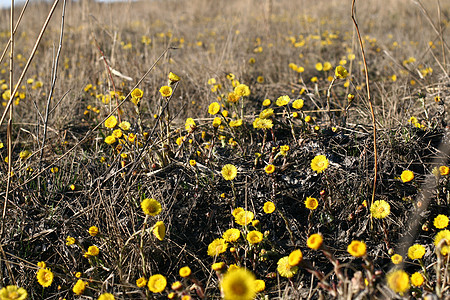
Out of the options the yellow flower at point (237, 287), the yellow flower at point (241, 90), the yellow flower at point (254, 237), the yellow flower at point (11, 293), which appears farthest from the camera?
the yellow flower at point (241, 90)

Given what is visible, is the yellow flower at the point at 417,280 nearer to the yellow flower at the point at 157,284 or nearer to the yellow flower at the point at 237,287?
the yellow flower at the point at 237,287

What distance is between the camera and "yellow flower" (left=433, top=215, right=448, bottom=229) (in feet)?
4.93

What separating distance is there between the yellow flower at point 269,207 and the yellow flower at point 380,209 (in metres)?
0.45

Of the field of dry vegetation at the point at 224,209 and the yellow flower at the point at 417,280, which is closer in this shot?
the yellow flower at the point at 417,280

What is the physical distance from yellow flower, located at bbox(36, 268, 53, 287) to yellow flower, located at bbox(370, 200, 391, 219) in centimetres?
143

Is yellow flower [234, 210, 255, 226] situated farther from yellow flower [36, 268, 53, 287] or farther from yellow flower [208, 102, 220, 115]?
yellow flower [36, 268, 53, 287]

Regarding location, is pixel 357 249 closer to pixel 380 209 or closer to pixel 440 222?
pixel 380 209

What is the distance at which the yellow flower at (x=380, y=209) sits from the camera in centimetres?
152

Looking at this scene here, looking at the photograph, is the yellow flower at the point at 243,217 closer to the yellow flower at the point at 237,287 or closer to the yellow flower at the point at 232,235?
the yellow flower at the point at 232,235

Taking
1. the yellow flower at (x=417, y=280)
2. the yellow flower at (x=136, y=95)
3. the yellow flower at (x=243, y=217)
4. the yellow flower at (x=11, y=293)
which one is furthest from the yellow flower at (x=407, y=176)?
the yellow flower at (x=11, y=293)

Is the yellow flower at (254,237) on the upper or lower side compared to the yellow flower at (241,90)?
lower

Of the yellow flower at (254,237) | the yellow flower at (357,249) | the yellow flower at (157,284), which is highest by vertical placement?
the yellow flower at (357,249)

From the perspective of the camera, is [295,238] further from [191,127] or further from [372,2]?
[372,2]

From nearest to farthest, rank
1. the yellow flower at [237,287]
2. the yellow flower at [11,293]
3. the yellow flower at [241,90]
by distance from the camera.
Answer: the yellow flower at [237,287] < the yellow flower at [11,293] < the yellow flower at [241,90]
